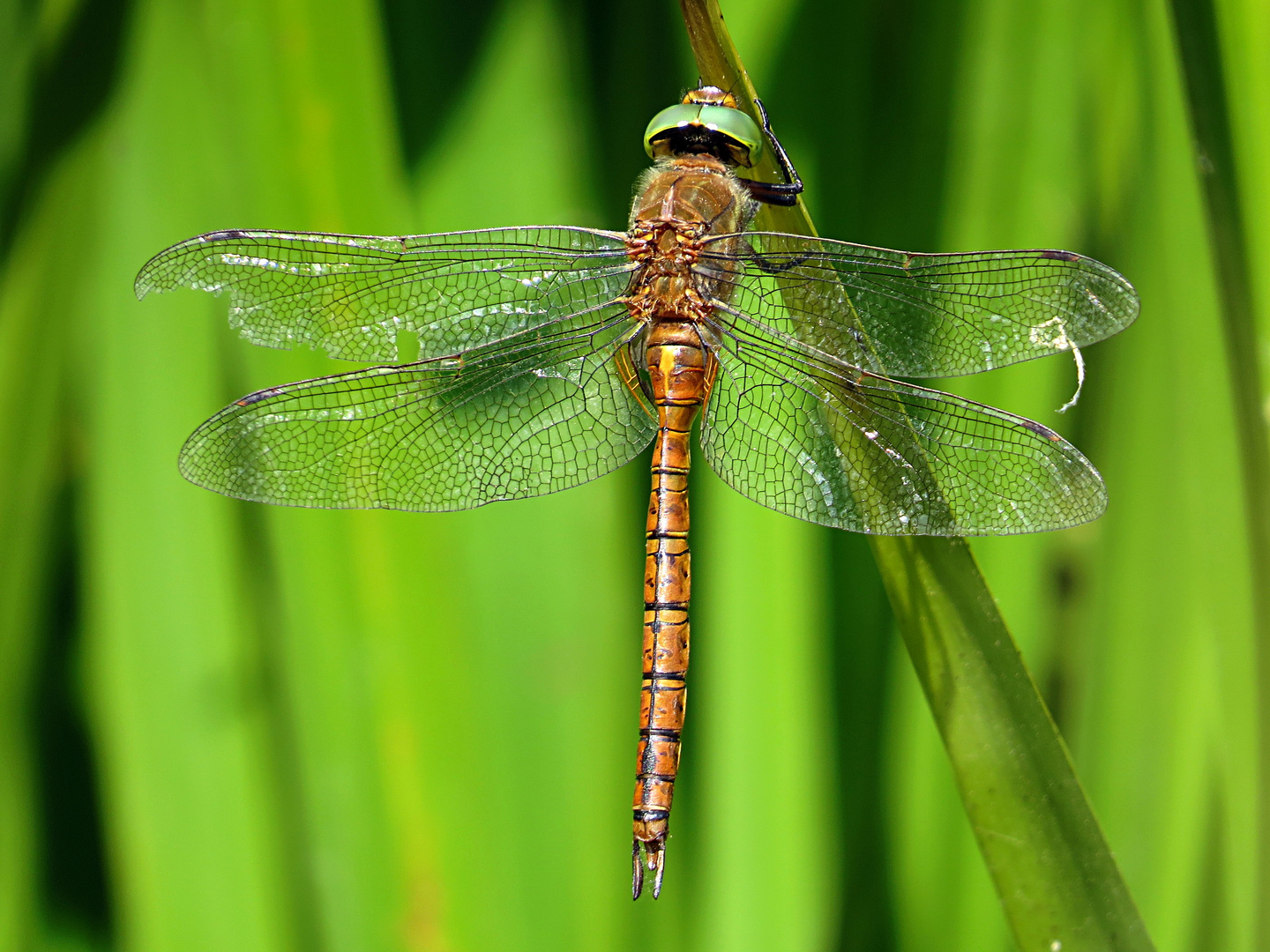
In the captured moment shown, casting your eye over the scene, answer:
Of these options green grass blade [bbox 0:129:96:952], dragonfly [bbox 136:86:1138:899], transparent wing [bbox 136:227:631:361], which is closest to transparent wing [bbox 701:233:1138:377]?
dragonfly [bbox 136:86:1138:899]

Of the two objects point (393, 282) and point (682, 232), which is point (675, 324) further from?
point (393, 282)

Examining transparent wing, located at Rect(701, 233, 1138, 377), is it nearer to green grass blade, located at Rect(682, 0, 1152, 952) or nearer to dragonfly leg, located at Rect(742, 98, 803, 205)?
dragonfly leg, located at Rect(742, 98, 803, 205)

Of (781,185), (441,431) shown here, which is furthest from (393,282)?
(781,185)

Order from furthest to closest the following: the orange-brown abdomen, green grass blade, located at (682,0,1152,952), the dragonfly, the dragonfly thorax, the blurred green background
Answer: the dragonfly thorax → the orange-brown abdomen → the dragonfly → the blurred green background → green grass blade, located at (682,0,1152,952)

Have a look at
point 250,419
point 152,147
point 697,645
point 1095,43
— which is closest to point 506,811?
point 697,645

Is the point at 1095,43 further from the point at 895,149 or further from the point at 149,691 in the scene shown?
the point at 149,691
